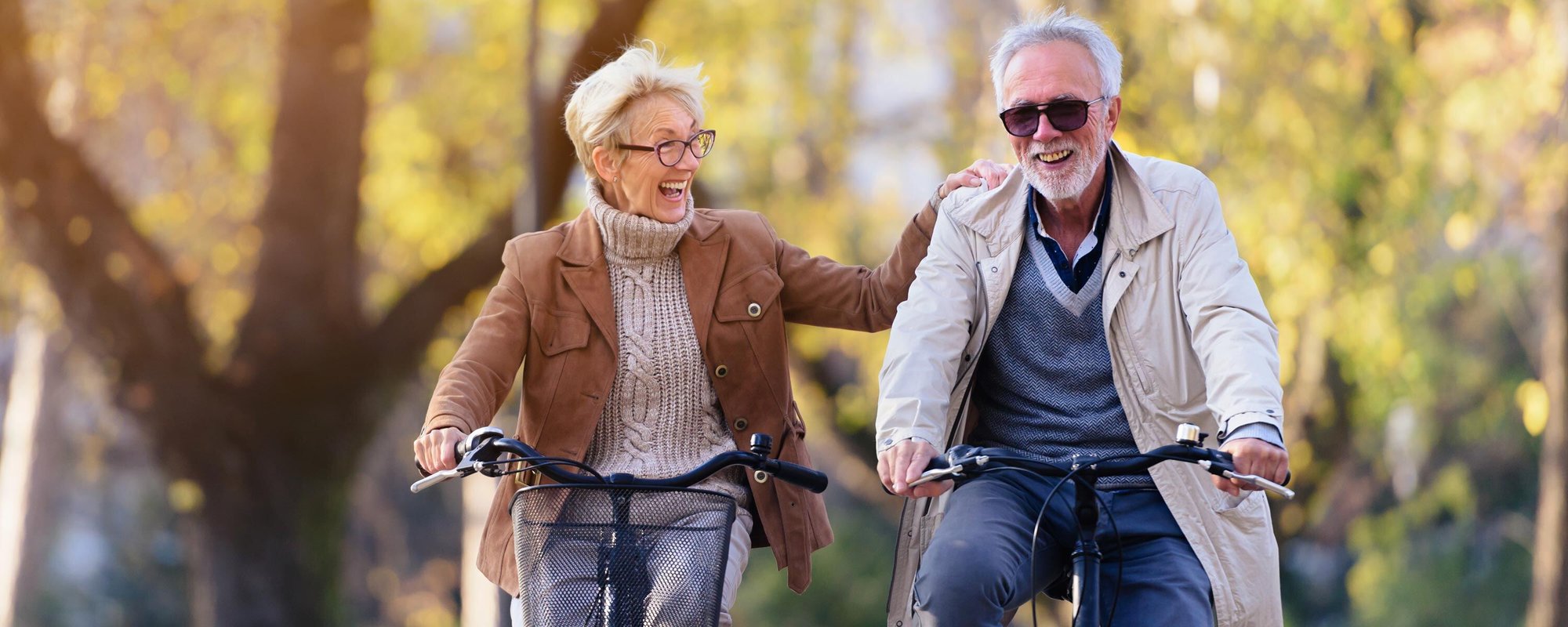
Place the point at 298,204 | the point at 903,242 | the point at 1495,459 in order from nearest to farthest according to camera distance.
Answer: the point at 903,242 → the point at 298,204 → the point at 1495,459

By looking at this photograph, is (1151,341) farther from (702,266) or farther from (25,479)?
(25,479)

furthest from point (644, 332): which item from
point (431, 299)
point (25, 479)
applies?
point (25, 479)

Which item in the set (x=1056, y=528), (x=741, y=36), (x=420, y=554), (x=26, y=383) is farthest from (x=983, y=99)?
(x=420, y=554)

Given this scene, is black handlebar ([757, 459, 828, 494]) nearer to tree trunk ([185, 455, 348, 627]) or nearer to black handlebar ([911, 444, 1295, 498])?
black handlebar ([911, 444, 1295, 498])

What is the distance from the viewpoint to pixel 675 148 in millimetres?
4289

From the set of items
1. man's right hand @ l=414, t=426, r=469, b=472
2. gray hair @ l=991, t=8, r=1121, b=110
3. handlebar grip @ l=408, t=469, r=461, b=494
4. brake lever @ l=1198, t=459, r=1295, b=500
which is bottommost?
brake lever @ l=1198, t=459, r=1295, b=500

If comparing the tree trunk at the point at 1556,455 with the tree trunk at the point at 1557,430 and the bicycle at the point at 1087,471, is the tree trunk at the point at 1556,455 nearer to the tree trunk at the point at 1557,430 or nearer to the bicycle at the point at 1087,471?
the tree trunk at the point at 1557,430

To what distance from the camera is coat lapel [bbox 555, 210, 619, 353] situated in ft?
14.0

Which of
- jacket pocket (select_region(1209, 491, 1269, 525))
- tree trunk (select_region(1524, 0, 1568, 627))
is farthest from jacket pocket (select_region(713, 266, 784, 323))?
tree trunk (select_region(1524, 0, 1568, 627))

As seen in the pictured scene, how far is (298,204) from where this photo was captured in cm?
1072

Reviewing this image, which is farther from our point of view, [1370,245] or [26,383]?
[26,383]

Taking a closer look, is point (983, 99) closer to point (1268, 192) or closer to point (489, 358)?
point (1268, 192)

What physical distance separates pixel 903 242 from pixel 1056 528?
106cm

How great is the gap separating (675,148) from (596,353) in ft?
1.80
